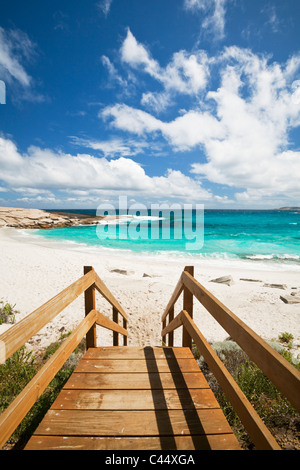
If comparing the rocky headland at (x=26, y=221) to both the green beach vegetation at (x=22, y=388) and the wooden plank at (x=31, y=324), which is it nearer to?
the green beach vegetation at (x=22, y=388)

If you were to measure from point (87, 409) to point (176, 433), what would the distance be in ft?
2.91

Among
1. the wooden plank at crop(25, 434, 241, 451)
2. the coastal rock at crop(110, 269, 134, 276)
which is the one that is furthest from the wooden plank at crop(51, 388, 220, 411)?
the coastal rock at crop(110, 269, 134, 276)

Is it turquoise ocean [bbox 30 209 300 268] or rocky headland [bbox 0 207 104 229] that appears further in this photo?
rocky headland [bbox 0 207 104 229]

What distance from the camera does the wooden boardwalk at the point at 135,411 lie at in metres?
1.80

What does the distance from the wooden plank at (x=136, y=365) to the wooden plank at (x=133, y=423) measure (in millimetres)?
711

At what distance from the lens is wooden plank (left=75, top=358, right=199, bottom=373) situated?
9.30 feet

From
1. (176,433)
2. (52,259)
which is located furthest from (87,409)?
(52,259)

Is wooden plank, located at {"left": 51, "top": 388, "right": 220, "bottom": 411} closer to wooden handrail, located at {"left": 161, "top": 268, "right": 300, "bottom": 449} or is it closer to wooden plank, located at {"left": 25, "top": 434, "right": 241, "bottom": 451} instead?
wooden plank, located at {"left": 25, "top": 434, "right": 241, "bottom": 451}

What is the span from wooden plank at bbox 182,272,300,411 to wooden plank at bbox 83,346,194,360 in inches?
65.0

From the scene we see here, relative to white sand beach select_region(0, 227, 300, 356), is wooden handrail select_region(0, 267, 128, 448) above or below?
above

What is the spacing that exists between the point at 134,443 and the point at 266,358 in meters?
1.39

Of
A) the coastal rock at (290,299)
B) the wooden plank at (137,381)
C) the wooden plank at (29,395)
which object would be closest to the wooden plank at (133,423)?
the wooden plank at (137,381)

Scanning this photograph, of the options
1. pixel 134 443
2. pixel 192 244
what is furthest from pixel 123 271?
pixel 192 244

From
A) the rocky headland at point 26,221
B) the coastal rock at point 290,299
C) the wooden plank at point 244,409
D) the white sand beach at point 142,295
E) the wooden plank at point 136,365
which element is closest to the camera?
the wooden plank at point 244,409
